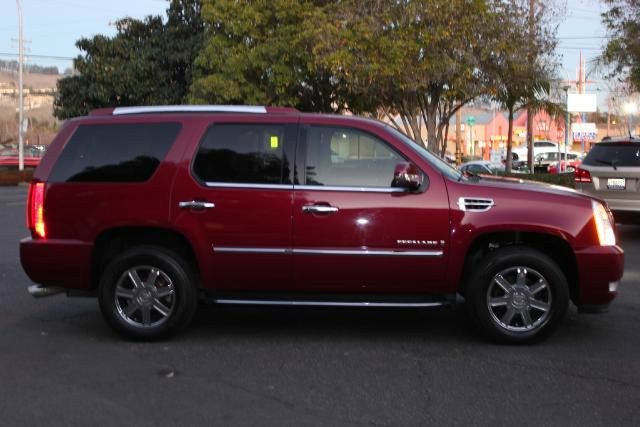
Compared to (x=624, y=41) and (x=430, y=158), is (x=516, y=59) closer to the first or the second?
(x=624, y=41)

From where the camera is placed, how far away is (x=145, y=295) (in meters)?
6.78

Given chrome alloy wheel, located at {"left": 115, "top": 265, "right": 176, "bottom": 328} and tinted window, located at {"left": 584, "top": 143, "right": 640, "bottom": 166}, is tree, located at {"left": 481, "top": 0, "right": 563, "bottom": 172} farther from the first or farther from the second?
chrome alloy wheel, located at {"left": 115, "top": 265, "right": 176, "bottom": 328}

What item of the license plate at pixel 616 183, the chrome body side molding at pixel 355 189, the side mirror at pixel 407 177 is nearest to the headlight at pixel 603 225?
the side mirror at pixel 407 177

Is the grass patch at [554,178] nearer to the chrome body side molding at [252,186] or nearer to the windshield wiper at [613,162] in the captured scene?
the windshield wiper at [613,162]

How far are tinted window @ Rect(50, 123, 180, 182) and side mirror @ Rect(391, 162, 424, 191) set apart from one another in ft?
6.02

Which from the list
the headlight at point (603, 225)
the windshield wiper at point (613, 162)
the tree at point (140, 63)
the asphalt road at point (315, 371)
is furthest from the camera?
the tree at point (140, 63)

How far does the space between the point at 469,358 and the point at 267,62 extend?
79.3 feet

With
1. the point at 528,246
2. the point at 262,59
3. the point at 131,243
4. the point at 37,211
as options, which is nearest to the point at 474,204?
the point at 528,246

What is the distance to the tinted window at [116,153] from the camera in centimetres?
680

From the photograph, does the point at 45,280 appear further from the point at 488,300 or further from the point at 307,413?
the point at 488,300

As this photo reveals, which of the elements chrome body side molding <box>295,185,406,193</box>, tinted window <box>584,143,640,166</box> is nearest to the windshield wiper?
tinted window <box>584,143,640,166</box>

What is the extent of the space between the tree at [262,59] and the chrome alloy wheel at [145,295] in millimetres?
21059

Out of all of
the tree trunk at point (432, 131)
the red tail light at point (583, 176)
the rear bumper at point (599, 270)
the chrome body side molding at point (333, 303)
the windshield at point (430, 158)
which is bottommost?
the chrome body side molding at point (333, 303)

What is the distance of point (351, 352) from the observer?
21.4 ft
